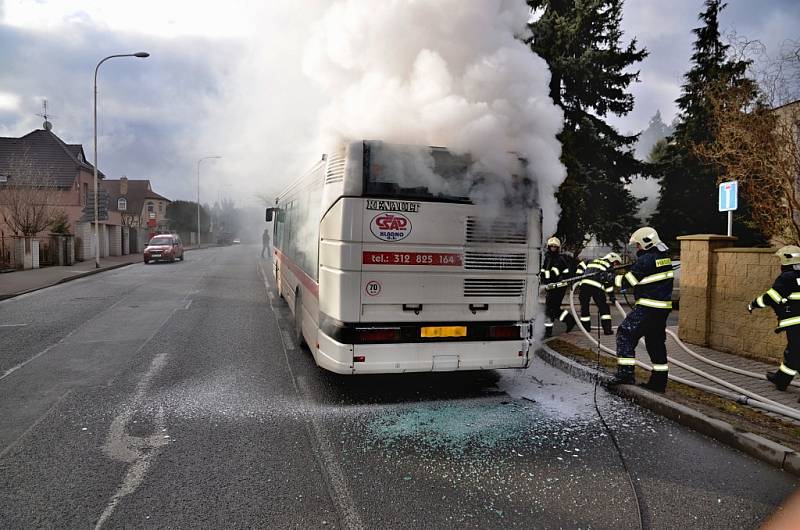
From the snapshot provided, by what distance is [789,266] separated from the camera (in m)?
5.56

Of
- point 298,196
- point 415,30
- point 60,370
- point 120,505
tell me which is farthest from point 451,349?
point 60,370

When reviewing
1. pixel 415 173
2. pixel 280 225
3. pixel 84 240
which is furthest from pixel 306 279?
pixel 84 240

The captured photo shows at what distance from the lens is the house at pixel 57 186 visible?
24.0 meters

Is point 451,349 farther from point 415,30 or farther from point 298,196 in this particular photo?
point 298,196

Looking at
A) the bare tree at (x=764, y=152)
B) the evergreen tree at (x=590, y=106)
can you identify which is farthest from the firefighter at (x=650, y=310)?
the evergreen tree at (x=590, y=106)

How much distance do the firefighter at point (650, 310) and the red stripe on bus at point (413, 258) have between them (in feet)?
6.83

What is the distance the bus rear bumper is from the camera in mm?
5023

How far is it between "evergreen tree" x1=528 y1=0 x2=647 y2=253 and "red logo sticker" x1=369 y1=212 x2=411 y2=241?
11.2 m

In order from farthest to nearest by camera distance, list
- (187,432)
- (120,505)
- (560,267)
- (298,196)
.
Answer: (560,267) < (298,196) < (187,432) < (120,505)

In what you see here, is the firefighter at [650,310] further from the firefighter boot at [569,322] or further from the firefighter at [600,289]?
the firefighter boot at [569,322]

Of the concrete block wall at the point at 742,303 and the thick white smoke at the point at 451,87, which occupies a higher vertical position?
the thick white smoke at the point at 451,87

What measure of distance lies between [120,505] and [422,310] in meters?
3.00

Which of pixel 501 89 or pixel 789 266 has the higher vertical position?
pixel 501 89

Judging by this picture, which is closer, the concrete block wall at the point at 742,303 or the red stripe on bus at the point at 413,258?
the red stripe on bus at the point at 413,258
